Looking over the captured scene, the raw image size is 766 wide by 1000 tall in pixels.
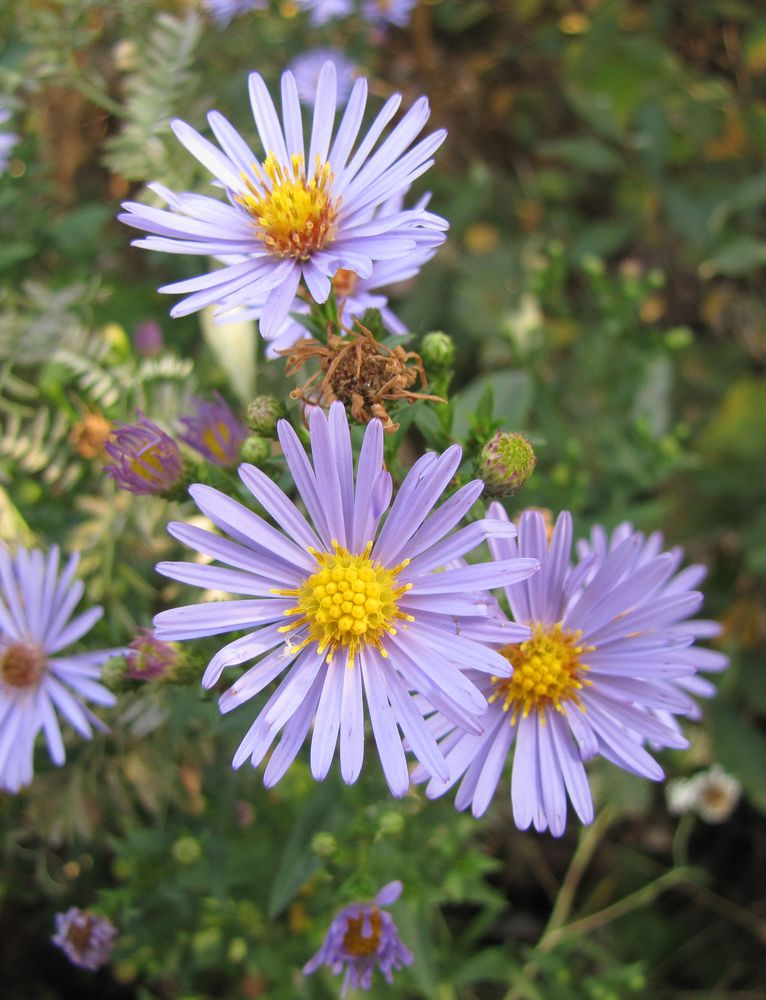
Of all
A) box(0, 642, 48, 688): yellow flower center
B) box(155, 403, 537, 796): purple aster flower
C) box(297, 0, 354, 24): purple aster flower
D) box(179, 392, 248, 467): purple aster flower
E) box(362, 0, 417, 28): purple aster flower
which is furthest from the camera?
box(362, 0, 417, 28): purple aster flower

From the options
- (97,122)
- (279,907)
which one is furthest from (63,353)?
(97,122)

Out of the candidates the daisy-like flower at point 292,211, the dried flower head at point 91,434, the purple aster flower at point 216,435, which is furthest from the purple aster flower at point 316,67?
the purple aster flower at point 216,435

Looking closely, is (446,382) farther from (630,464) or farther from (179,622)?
(630,464)

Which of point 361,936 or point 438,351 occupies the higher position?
point 438,351

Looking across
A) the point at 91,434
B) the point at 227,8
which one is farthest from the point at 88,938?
the point at 227,8

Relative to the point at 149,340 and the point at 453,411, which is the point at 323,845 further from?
the point at 149,340

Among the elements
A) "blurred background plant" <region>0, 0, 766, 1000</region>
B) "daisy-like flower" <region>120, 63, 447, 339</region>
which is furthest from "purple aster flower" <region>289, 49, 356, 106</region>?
"daisy-like flower" <region>120, 63, 447, 339</region>

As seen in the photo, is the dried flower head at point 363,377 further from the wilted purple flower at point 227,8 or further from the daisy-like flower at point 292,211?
the wilted purple flower at point 227,8

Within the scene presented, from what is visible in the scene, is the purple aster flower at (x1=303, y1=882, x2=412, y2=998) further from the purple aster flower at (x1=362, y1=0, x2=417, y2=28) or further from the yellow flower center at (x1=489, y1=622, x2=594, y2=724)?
the purple aster flower at (x1=362, y1=0, x2=417, y2=28)
